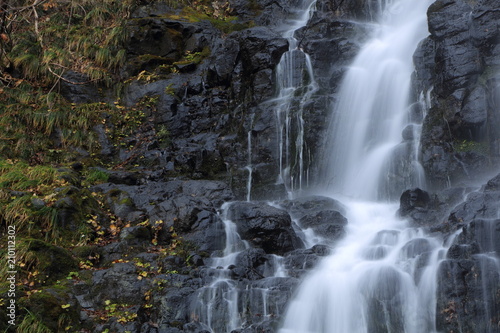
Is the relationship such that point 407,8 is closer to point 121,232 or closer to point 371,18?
point 371,18

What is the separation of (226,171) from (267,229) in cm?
386

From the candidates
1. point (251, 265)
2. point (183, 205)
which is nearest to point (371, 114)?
point (183, 205)

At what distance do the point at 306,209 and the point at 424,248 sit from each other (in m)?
3.34

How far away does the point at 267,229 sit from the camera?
8.93m

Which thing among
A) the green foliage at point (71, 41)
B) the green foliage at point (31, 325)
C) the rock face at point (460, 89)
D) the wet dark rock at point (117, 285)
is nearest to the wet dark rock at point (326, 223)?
the rock face at point (460, 89)

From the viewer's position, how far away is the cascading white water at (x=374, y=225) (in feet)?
22.6

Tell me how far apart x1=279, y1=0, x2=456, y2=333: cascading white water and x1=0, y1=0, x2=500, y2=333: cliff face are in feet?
1.06

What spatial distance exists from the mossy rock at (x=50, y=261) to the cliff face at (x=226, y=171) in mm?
26

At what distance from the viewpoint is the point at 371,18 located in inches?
646

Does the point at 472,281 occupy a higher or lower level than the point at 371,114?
lower

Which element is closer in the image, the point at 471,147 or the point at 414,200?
the point at 414,200

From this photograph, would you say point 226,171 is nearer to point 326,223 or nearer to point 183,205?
point 183,205

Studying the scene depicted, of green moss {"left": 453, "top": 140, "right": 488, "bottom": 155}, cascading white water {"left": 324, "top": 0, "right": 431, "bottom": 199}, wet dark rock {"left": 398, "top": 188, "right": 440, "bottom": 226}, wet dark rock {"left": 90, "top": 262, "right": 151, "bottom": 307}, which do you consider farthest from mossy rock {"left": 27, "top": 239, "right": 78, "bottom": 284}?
green moss {"left": 453, "top": 140, "right": 488, "bottom": 155}

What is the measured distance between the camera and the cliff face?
23.2 feet
